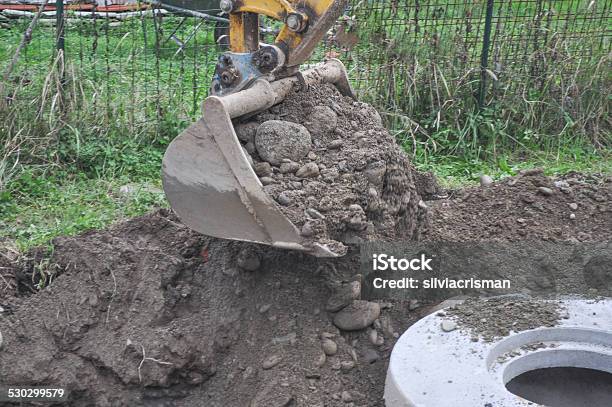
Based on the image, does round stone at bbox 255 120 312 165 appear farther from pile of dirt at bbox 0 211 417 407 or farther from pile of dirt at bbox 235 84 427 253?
pile of dirt at bbox 0 211 417 407

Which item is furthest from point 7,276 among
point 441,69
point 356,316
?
point 441,69

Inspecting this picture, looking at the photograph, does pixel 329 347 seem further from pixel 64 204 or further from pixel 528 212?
pixel 64 204

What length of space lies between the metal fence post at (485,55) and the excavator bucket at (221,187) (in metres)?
3.27

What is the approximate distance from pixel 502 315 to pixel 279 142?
→ 1.23m

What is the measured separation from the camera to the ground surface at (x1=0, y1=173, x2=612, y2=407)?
3.66 m

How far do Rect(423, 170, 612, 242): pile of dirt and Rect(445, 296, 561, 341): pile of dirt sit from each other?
2.48 ft

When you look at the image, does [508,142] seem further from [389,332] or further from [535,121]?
[389,332]

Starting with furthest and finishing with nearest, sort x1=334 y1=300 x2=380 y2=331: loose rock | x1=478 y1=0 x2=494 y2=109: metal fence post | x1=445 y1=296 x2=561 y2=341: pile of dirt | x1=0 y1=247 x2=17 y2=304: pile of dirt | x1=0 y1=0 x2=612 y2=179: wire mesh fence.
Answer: x1=478 y1=0 x2=494 y2=109: metal fence post, x1=0 y1=0 x2=612 y2=179: wire mesh fence, x1=0 y1=247 x2=17 y2=304: pile of dirt, x1=334 y1=300 x2=380 y2=331: loose rock, x1=445 y1=296 x2=561 y2=341: pile of dirt

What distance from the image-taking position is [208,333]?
380cm

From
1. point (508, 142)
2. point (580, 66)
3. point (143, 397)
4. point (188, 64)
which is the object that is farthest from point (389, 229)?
point (188, 64)

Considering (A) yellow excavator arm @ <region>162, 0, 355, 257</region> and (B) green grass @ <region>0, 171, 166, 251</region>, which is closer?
(A) yellow excavator arm @ <region>162, 0, 355, 257</region>

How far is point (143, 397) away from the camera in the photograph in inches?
147

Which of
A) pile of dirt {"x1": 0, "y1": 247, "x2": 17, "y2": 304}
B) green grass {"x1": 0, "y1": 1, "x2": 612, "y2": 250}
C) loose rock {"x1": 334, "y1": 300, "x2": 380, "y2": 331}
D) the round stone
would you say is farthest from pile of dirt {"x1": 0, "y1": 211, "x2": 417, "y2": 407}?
green grass {"x1": 0, "y1": 1, "x2": 612, "y2": 250}

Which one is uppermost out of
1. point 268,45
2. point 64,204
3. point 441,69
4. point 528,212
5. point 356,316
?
point 268,45
